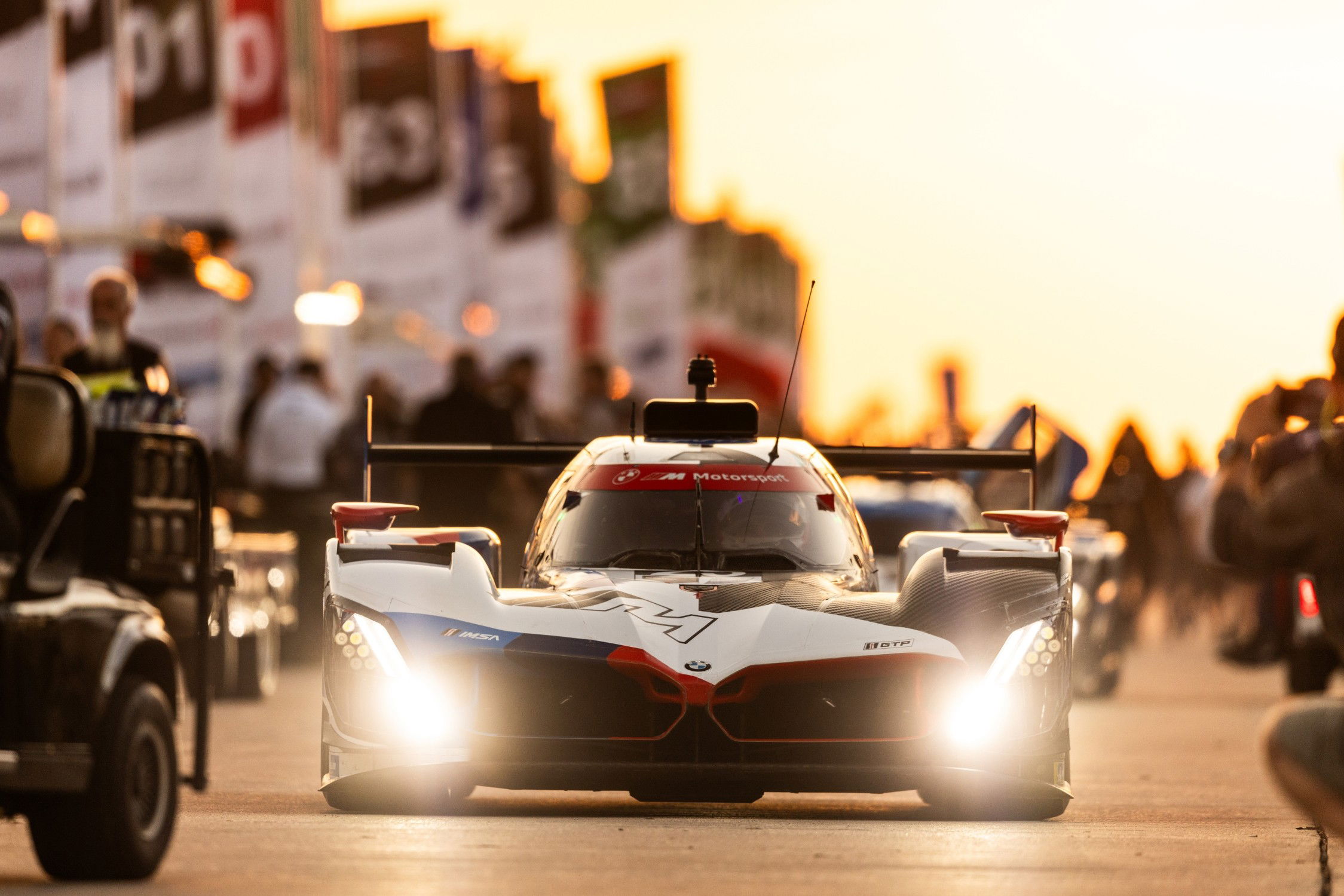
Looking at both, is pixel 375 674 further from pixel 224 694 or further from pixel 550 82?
pixel 550 82

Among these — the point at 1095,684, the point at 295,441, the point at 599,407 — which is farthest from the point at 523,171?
the point at 1095,684

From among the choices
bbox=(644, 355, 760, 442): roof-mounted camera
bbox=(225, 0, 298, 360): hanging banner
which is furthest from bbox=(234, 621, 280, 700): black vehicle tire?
bbox=(225, 0, 298, 360): hanging banner

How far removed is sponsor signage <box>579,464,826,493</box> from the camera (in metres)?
12.2

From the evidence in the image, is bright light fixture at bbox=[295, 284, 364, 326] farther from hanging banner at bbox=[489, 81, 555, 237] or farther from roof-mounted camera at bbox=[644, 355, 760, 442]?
roof-mounted camera at bbox=[644, 355, 760, 442]

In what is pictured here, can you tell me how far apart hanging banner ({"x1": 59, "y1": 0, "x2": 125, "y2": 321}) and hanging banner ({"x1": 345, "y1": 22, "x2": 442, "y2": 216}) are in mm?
12431

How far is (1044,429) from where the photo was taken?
22406mm

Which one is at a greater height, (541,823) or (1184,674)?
(541,823)

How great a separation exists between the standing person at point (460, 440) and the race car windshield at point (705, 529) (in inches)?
334

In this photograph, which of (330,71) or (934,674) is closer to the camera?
(934,674)

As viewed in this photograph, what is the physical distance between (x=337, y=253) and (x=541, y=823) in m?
32.3

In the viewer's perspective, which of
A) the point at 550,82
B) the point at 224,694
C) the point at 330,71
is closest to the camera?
the point at 224,694

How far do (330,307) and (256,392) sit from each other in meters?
11.3

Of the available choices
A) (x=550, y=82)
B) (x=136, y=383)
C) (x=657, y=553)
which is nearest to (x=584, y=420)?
(x=136, y=383)

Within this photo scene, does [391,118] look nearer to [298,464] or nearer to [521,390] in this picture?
[298,464]
